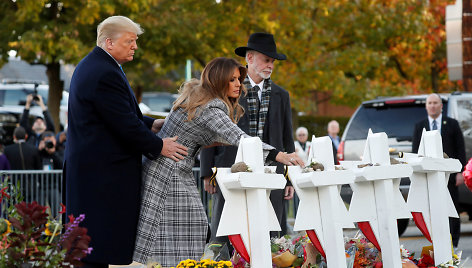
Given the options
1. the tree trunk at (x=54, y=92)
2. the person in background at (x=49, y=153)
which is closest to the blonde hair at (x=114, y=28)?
the person in background at (x=49, y=153)

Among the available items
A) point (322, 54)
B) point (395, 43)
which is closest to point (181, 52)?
point (322, 54)

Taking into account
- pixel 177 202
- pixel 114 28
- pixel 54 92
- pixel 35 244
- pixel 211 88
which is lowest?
pixel 35 244

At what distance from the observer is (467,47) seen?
15.6m

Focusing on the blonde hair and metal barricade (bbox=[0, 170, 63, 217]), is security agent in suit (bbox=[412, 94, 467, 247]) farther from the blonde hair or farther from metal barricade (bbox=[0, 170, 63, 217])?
the blonde hair

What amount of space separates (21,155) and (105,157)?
8.64 metres

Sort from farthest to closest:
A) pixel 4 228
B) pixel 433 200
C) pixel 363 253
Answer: pixel 433 200 < pixel 363 253 < pixel 4 228

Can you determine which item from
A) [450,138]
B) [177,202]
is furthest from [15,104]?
[177,202]

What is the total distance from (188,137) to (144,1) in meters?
13.4

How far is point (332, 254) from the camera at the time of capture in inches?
216

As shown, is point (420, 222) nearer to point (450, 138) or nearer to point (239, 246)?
point (239, 246)

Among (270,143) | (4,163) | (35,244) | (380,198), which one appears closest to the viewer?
(35,244)

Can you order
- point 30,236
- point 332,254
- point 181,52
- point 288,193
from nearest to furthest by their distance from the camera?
1. point 30,236
2. point 332,254
3. point 288,193
4. point 181,52

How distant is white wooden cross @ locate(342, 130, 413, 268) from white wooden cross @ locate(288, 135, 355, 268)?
11.8 inches

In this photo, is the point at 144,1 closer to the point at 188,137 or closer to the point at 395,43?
the point at 395,43
